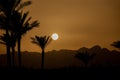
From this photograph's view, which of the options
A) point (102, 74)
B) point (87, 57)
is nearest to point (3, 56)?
point (87, 57)

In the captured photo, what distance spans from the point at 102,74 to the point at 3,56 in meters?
151

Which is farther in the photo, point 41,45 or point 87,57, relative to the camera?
point 87,57

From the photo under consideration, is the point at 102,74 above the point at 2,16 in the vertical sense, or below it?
below

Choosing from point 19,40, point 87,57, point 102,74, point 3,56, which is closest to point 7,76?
point 102,74

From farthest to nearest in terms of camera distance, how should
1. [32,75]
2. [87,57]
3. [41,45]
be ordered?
1. [87,57]
2. [41,45]
3. [32,75]

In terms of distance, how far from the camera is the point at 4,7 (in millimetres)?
31047

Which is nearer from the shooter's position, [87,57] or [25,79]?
[25,79]

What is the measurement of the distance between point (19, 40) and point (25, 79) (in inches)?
725

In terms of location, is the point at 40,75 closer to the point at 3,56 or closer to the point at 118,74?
the point at 118,74

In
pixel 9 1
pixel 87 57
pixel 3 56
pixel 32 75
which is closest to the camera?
pixel 32 75

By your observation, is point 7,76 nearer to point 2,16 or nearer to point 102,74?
point 102,74

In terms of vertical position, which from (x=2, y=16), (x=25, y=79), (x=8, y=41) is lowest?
(x=25, y=79)

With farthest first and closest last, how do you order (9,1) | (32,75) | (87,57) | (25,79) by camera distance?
1. (87,57)
2. (9,1)
3. (32,75)
4. (25,79)

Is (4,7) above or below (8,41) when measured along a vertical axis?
above
